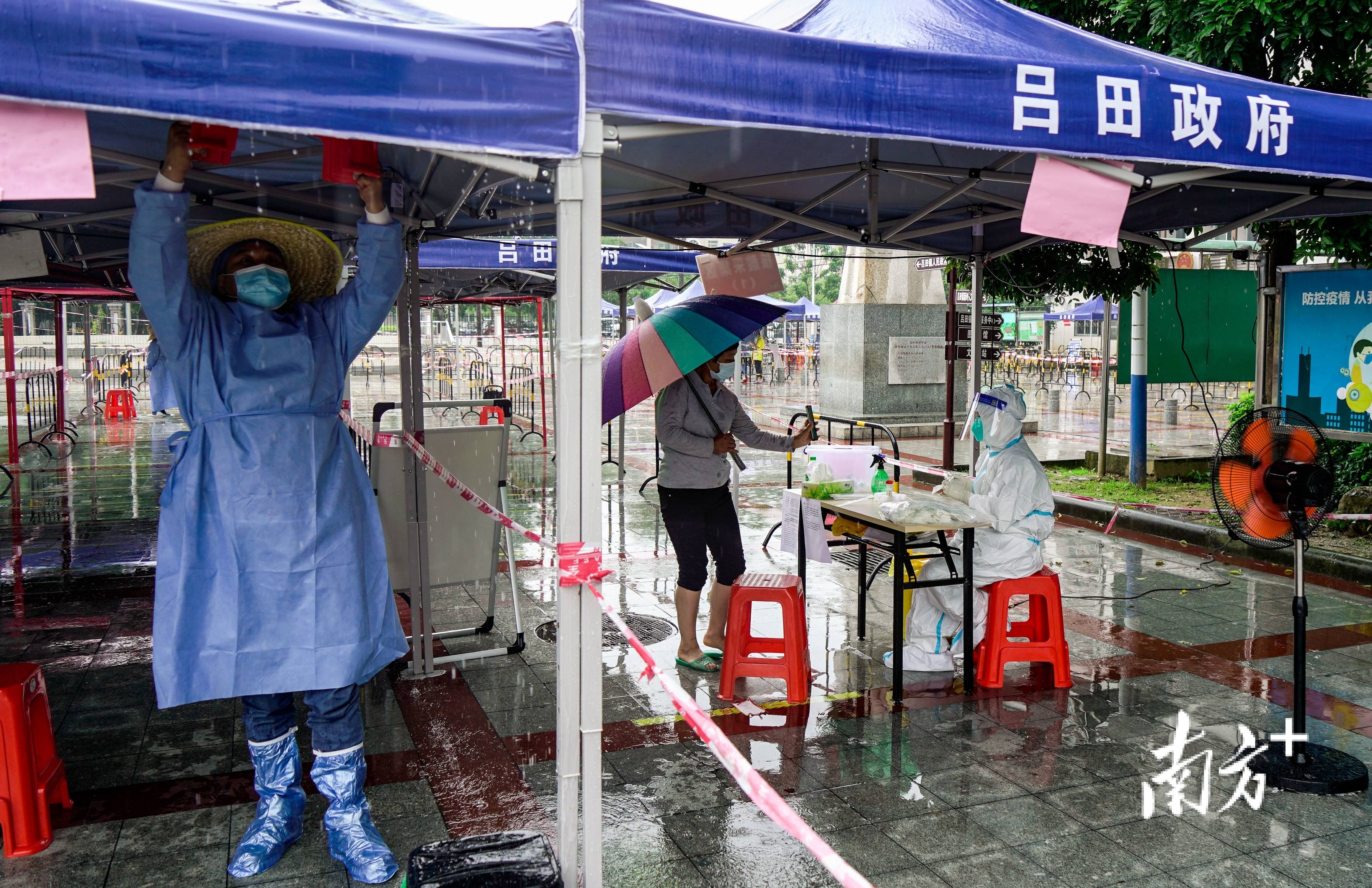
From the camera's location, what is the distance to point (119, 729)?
15.8 feet

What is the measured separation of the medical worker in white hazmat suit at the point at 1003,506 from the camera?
17.7 ft

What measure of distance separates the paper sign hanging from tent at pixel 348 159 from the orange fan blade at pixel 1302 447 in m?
3.80

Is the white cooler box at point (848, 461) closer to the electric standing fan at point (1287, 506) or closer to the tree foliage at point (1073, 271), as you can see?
the electric standing fan at point (1287, 506)

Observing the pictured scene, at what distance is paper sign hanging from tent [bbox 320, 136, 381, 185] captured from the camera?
3092 mm

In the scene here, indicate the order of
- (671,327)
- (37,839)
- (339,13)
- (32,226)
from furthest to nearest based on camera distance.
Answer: (32,226) < (671,327) < (37,839) < (339,13)

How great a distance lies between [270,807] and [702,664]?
2622 millimetres

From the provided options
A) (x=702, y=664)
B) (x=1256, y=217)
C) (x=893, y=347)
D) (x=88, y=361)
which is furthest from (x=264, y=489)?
(x=88, y=361)

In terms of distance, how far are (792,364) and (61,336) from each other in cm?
2943

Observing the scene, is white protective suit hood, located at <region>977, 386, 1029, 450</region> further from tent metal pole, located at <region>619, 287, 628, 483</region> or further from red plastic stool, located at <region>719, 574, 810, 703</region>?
tent metal pole, located at <region>619, 287, 628, 483</region>

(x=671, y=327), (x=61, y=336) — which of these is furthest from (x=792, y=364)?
(x=671, y=327)

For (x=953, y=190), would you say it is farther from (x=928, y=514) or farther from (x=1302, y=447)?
(x=1302, y=447)

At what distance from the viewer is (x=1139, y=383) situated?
11.9 meters

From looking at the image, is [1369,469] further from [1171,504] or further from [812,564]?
[812,564]

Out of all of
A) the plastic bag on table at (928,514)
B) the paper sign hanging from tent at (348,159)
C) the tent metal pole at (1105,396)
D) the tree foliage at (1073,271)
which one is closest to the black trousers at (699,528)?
the plastic bag on table at (928,514)
